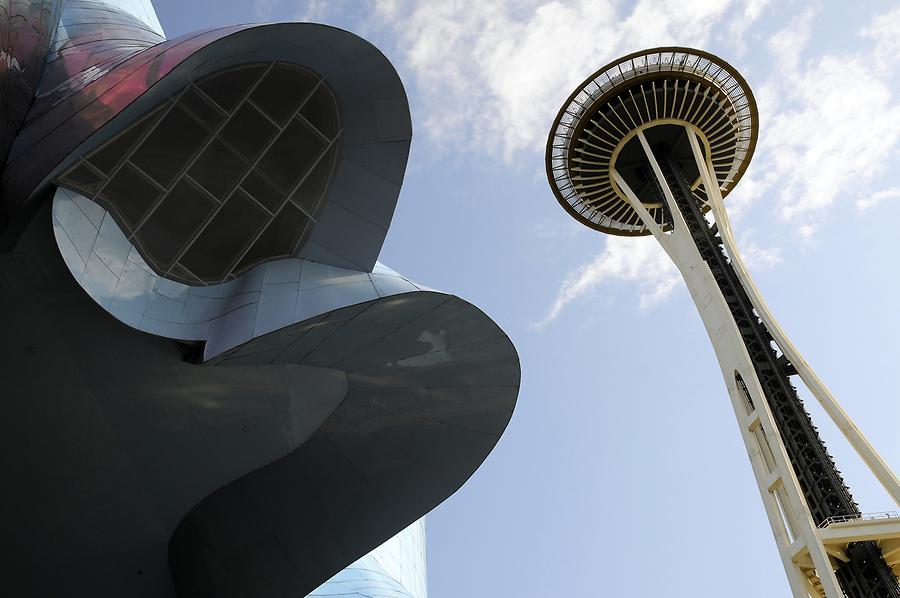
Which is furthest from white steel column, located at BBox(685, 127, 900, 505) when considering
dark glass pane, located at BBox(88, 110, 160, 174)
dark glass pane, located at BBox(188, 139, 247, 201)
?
dark glass pane, located at BBox(88, 110, 160, 174)

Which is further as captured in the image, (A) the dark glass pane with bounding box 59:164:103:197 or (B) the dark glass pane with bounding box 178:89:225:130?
(B) the dark glass pane with bounding box 178:89:225:130

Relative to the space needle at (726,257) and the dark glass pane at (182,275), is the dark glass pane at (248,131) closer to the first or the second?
the dark glass pane at (182,275)

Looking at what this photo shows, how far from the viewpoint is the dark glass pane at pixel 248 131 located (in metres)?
16.6

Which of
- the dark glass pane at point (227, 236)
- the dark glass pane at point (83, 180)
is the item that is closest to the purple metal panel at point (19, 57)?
the dark glass pane at point (83, 180)

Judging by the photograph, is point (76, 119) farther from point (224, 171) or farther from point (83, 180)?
point (224, 171)

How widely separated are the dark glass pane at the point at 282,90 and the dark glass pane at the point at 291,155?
0.39m

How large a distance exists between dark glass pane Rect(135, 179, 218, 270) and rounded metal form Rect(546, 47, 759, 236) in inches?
922

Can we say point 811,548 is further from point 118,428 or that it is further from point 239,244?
point 118,428

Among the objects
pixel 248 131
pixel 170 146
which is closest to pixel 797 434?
pixel 248 131

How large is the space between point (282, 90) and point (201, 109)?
172 cm

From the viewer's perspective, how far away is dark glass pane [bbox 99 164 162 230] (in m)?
15.5

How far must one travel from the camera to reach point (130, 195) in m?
15.8

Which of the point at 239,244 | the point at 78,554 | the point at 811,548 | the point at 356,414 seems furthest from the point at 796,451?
the point at 78,554

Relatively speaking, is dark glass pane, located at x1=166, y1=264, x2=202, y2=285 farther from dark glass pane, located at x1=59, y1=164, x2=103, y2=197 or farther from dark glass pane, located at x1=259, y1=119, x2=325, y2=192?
dark glass pane, located at x1=259, y1=119, x2=325, y2=192
